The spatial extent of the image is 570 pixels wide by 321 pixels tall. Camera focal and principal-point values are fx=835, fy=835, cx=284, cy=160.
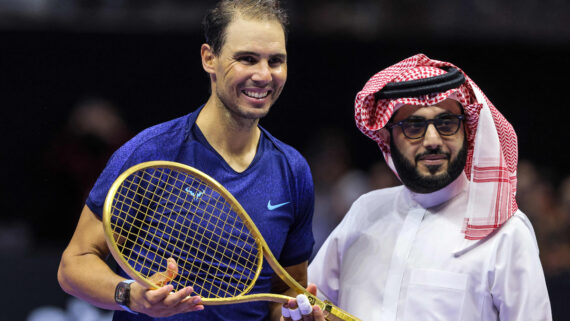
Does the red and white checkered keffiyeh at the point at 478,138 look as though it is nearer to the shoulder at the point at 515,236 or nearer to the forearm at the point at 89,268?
the shoulder at the point at 515,236

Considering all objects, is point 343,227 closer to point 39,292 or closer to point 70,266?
point 70,266

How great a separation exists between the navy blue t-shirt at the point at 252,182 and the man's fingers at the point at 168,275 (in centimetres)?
35

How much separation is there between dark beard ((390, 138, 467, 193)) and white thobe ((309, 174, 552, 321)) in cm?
7

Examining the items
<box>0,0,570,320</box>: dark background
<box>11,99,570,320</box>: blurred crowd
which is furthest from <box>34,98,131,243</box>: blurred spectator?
<box>0,0,570,320</box>: dark background

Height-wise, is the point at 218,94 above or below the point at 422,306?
above

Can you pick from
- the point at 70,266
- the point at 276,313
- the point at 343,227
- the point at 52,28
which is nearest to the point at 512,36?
the point at 52,28

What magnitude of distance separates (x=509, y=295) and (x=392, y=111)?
0.73 meters

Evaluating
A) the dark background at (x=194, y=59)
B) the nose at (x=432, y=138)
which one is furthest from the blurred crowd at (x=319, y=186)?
the nose at (x=432, y=138)

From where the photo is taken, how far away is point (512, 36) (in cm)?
Result: 671

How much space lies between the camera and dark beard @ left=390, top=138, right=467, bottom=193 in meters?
2.84

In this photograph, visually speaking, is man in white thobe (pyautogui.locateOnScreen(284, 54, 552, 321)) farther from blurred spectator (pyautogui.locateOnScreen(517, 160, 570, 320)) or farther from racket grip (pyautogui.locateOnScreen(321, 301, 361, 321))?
blurred spectator (pyautogui.locateOnScreen(517, 160, 570, 320))

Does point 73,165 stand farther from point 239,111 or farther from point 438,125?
point 438,125

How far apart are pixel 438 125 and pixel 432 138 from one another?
0.06 meters

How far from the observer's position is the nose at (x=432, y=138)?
281 cm
